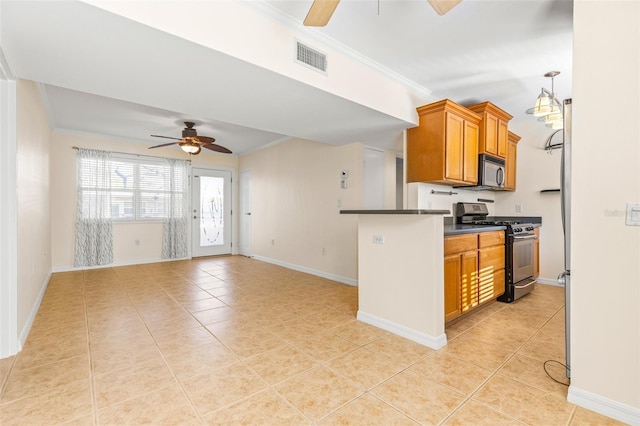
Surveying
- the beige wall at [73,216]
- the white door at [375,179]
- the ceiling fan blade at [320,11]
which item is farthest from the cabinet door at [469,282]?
the beige wall at [73,216]

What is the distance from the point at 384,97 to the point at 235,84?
149 cm

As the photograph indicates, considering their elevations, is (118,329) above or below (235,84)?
below

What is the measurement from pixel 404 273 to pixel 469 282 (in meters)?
0.81

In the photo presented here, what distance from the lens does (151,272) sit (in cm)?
521

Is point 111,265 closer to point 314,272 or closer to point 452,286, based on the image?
point 314,272

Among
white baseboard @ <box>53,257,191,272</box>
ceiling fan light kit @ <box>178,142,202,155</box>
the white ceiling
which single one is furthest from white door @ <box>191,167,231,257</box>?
the white ceiling

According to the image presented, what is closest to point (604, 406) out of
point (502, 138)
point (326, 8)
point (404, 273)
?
point (404, 273)

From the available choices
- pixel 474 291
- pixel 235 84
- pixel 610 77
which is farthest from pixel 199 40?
pixel 474 291

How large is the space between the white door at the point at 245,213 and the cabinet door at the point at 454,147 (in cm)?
478

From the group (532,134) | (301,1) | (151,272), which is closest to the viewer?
(301,1)

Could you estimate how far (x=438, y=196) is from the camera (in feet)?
13.5

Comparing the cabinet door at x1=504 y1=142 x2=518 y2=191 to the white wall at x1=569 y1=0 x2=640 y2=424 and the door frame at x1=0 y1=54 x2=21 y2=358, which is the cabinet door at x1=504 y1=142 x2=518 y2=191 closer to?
the white wall at x1=569 y1=0 x2=640 y2=424

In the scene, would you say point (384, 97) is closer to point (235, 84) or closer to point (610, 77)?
point (235, 84)

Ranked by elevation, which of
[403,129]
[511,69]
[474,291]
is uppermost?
[511,69]
